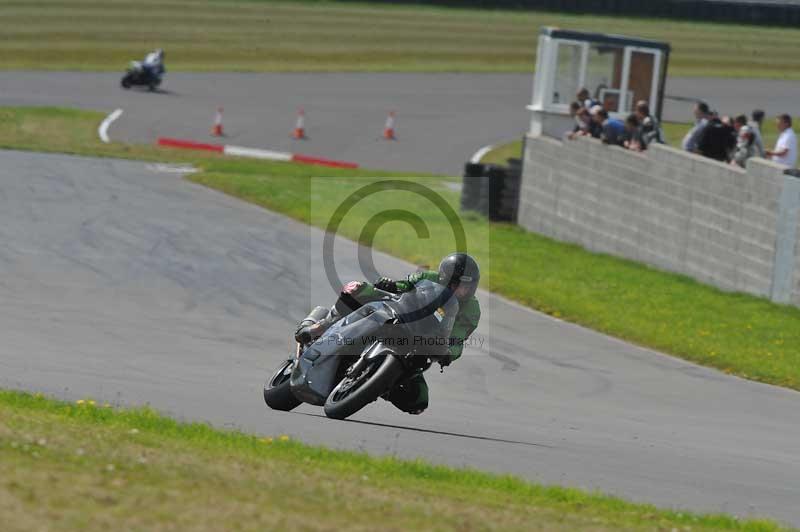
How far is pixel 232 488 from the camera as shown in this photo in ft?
22.1

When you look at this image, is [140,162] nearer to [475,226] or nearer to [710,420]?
[475,226]

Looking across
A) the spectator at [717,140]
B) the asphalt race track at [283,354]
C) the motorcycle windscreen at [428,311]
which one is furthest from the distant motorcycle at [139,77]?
the motorcycle windscreen at [428,311]

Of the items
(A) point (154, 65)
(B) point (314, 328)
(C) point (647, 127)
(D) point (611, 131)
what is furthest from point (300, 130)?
(B) point (314, 328)

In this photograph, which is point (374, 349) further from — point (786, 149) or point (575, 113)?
point (575, 113)

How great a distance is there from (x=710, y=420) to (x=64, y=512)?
775 cm

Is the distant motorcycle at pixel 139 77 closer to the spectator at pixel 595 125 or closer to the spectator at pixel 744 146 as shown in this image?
the spectator at pixel 595 125

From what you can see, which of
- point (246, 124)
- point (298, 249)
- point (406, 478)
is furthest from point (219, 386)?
point (246, 124)

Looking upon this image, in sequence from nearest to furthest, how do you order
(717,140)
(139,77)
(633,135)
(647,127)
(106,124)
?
(717,140)
(647,127)
(633,135)
(106,124)
(139,77)

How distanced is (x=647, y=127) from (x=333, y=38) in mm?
35309

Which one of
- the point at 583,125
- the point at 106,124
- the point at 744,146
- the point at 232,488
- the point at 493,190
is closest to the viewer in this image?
the point at 232,488

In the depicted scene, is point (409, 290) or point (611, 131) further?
point (611, 131)

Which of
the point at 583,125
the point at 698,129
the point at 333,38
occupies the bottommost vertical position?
the point at 583,125

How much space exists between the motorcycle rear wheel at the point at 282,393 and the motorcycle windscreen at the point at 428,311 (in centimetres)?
136

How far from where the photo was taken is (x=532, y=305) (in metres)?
18.0
